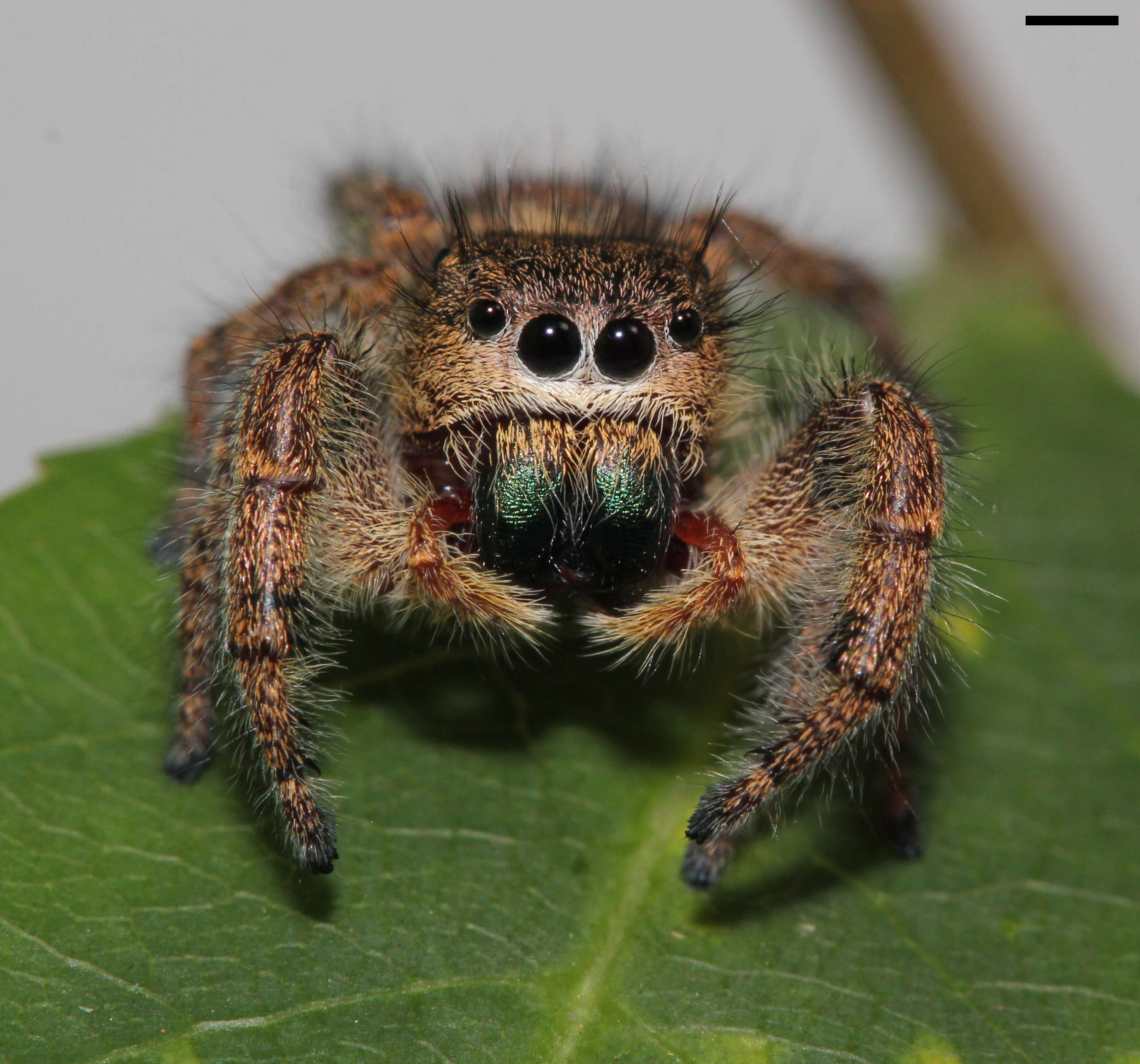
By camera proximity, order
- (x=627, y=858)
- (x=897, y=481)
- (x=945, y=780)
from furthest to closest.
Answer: (x=945, y=780), (x=627, y=858), (x=897, y=481)

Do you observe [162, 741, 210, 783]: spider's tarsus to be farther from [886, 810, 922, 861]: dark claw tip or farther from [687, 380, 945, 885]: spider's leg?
[886, 810, 922, 861]: dark claw tip

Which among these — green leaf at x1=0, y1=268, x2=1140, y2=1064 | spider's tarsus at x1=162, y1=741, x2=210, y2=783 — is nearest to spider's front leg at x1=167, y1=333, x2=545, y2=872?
spider's tarsus at x1=162, y1=741, x2=210, y2=783

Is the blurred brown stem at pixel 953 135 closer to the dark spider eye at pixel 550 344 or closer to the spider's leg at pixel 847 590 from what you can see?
the spider's leg at pixel 847 590

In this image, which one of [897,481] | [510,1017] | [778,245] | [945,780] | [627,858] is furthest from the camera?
[778,245]

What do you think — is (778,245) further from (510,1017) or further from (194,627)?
(510,1017)

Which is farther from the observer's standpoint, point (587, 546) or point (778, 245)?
point (778, 245)

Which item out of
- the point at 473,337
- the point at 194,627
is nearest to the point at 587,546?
the point at 473,337

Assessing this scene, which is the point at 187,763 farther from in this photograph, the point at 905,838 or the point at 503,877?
the point at 905,838
